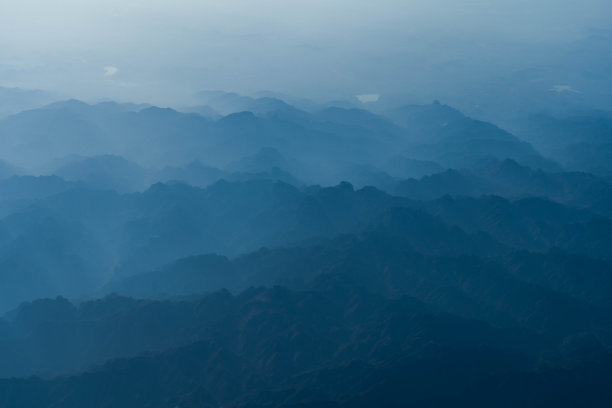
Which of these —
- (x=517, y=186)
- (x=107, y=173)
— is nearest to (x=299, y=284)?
(x=107, y=173)

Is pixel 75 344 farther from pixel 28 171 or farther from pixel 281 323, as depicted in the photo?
pixel 28 171

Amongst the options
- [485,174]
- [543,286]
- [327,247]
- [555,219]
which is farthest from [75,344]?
[485,174]

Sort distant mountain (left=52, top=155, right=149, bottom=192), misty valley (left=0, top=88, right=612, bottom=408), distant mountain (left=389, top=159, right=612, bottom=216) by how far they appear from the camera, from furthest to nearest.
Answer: distant mountain (left=52, top=155, right=149, bottom=192), distant mountain (left=389, top=159, right=612, bottom=216), misty valley (left=0, top=88, right=612, bottom=408)

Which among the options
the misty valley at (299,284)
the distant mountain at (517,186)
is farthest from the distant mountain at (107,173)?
the distant mountain at (517,186)

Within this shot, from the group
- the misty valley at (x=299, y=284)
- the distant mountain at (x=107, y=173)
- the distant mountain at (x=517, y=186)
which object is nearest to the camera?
the misty valley at (x=299, y=284)

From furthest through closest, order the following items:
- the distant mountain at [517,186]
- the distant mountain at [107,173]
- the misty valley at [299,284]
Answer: the distant mountain at [107,173], the distant mountain at [517,186], the misty valley at [299,284]

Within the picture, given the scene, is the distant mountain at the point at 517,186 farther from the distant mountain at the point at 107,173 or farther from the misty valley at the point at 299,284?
the distant mountain at the point at 107,173

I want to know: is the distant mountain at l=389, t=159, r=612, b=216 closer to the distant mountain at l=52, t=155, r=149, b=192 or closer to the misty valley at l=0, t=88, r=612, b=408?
the misty valley at l=0, t=88, r=612, b=408

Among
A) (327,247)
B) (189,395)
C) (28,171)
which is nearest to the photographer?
(189,395)

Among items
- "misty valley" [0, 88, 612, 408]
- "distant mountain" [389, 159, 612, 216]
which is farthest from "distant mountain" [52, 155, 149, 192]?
"distant mountain" [389, 159, 612, 216]

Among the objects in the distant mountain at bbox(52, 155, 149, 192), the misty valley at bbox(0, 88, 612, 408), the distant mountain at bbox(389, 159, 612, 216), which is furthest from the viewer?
the distant mountain at bbox(52, 155, 149, 192)

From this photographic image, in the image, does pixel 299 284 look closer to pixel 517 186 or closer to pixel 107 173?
pixel 107 173
